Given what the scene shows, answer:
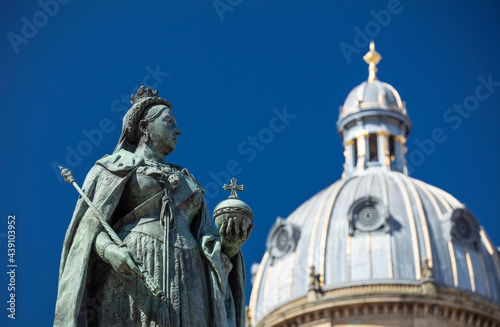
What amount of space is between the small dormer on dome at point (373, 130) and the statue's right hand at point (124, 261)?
274 ft

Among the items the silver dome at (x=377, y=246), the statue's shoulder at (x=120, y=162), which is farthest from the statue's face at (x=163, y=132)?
the silver dome at (x=377, y=246)

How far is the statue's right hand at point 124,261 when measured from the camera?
11.7 m

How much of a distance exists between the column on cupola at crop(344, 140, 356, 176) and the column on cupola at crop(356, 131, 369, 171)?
439 millimetres

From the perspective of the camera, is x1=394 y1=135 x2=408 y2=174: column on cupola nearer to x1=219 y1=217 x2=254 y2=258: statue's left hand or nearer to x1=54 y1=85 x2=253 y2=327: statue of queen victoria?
x1=54 y1=85 x2=253 y2=327: statue of queen victoria

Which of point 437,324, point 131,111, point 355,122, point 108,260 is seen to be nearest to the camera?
point 108,260

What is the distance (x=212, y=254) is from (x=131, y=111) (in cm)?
169

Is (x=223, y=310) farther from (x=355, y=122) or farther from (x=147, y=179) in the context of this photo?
(x=355, y=122)

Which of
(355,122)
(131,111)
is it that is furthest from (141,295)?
(355,122)

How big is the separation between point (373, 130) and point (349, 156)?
2.60m

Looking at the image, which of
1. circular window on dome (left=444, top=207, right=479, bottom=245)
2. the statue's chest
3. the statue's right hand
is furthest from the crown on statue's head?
circular window on dome (left=444, top=207, right=479, bottom=245)

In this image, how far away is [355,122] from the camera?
97.0 meters

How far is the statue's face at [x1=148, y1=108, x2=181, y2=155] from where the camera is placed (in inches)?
511

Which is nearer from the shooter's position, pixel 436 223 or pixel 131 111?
pixel 131 111

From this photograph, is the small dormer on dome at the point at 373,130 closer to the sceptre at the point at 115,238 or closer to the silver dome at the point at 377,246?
the silver dome at the point at 377,246
